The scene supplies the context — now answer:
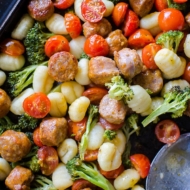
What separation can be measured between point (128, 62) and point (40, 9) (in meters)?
0.60

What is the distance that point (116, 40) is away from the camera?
2496 millimetres

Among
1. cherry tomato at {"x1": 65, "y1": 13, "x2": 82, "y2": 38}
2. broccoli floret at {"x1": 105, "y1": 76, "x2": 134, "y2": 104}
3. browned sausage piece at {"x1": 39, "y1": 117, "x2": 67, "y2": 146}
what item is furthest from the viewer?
cherry tomato at {"x1": 65, "y1": 13, "x2": 82, "y2": 38}

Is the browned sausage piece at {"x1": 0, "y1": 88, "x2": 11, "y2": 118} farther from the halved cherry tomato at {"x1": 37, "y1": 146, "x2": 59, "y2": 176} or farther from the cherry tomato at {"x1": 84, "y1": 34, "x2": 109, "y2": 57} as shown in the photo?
the cherry tomato at {"x1": 84, "y1": 34, "x2": 109, "y2": 57}

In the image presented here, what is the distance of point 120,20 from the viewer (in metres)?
2.54

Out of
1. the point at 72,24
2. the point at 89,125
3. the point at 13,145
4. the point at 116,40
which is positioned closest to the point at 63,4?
the point at 72,24

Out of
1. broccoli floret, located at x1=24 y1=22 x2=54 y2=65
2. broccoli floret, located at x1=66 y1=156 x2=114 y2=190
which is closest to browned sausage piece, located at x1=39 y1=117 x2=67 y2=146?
broccoli floret, located at x1=66 y1=156 x2=114 y2=190

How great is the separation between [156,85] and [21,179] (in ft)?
3.09

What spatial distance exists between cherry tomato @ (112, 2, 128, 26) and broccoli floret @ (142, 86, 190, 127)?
1.72 ft

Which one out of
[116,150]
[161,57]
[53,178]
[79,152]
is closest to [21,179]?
[53,178]

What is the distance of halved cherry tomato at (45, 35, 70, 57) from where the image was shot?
8.11ft

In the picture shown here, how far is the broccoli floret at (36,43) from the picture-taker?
2.48 meters

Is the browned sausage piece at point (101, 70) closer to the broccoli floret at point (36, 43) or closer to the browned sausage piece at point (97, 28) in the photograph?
the browned sausage piece at point (97, 28)

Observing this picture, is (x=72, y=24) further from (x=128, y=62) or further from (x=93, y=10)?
(x=128, y=62)

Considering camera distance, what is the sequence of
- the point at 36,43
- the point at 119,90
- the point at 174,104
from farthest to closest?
the point at 36,43 → the point at 174,104 → the point at 119,90
